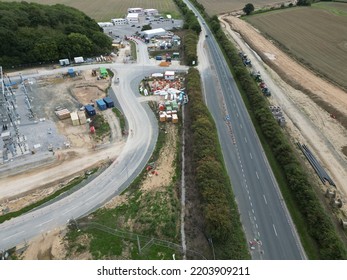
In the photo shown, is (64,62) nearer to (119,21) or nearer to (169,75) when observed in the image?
(169,75)

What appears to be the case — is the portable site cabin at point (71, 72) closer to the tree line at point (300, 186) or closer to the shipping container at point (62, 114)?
the shipping container at point (62, 114)

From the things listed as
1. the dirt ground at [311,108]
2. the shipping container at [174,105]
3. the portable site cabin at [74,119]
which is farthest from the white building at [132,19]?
the portable site cabin at [74,119]

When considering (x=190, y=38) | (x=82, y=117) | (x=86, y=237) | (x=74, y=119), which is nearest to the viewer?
(x=86, y=237)

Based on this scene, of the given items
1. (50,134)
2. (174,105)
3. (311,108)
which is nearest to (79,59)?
(50,134)

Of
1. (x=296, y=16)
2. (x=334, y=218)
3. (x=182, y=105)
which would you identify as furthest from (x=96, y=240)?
(x=296, y=16)

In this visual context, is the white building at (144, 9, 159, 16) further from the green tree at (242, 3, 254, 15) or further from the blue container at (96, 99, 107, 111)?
the blue container at (96, 99, 107, 111)

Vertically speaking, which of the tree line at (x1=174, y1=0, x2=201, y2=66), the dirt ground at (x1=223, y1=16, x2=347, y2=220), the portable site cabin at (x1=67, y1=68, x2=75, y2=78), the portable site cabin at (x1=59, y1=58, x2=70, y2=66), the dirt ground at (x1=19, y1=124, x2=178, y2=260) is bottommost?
the dirt ground at (x1=19, y1=124, x2=178, y2=260)

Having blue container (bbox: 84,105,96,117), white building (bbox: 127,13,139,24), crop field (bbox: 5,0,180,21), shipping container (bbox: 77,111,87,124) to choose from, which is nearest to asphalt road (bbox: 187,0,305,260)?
blue container (bbox: 84,105,96,117)

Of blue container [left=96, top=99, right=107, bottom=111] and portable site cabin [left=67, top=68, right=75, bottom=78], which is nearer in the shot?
blue container [left=96, top=99, right=107, bottom=111]
